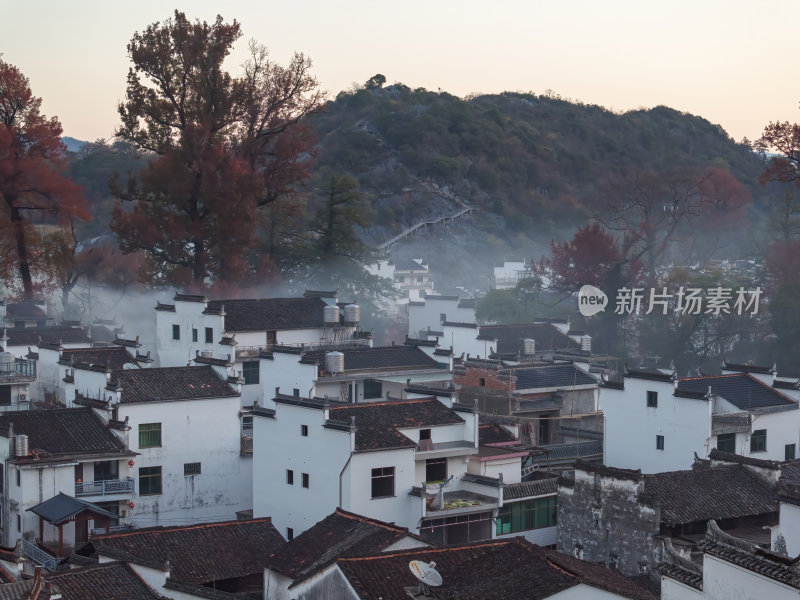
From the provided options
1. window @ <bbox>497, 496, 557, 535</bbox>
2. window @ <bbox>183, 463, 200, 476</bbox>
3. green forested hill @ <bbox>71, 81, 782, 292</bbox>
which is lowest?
window @ <bbox>497, 496, 557, 535</bbox>

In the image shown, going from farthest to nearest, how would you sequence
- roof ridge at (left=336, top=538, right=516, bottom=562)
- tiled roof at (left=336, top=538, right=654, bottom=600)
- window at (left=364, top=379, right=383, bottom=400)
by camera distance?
window at (left=364, top=379, right=383, bottom=400), roof ridge at (left=336, top=538, right=516, bottom=562), tiled roof at (left=336, top=538, right=654, bottom=600)

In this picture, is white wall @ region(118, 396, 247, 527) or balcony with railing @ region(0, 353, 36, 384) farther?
balcony with railing @ region(0, 353, 36, 384)

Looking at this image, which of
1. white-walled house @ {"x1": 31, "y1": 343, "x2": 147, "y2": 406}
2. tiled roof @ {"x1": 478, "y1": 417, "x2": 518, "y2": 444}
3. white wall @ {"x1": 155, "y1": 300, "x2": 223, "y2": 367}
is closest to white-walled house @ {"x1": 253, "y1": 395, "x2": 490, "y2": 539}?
tiled roof @ {"x1": 478, "y1": 417, "x2": 518, "y2": 444}

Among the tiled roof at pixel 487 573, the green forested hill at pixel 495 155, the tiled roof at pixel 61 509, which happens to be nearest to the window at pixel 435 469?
the tiled roof at pixel 61 509

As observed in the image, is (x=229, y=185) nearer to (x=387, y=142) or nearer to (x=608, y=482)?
(x=608, y=482)

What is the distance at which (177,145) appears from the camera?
1731 inches

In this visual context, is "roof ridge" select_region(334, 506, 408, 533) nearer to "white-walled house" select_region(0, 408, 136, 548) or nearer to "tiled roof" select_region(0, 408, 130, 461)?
"white-walled house" select_region(0, 408, 136, 548)

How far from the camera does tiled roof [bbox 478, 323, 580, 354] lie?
42969mm

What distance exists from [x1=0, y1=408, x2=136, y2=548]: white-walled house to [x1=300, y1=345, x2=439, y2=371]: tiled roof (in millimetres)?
6780

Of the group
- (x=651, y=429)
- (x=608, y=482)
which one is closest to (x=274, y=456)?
(x=608, y=482)

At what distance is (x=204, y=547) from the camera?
72.9 feet

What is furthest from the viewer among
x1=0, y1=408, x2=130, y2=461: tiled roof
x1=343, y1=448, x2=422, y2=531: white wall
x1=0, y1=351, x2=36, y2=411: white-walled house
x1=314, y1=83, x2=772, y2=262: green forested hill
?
x1=314, y1=83, x2=772, y2=262: green forested hill

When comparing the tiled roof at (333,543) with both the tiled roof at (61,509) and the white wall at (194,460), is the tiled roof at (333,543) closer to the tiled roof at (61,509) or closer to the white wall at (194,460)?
the tiled roof at (61,509)

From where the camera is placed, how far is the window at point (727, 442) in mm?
29500
